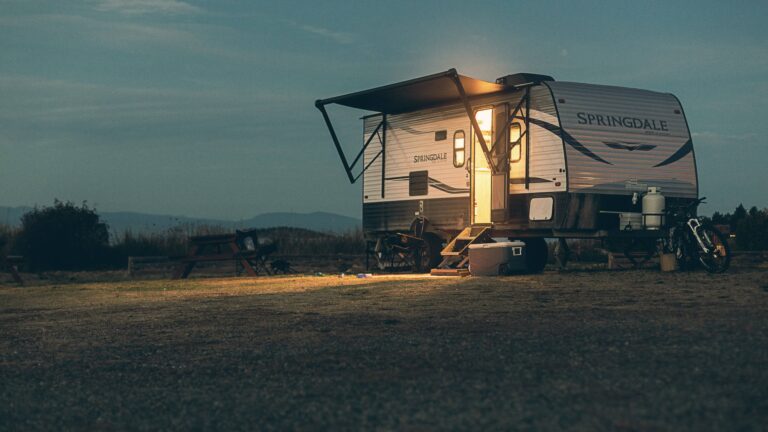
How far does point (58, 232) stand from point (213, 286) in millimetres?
11754

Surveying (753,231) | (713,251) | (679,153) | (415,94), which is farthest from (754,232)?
(415,94)

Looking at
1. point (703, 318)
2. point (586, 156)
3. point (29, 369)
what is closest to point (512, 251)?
point (586, 156)

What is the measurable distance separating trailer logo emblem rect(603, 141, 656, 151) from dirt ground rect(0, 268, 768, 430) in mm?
5212

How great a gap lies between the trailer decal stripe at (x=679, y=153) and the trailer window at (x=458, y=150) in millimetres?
3937

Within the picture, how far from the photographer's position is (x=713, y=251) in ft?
50.9

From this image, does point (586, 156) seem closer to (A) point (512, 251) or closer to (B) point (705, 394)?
(A) point (512, 251)

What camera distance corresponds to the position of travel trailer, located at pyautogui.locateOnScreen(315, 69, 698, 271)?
16.2m

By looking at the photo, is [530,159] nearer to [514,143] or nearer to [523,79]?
[514,143]

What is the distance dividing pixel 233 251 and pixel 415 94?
6.27m

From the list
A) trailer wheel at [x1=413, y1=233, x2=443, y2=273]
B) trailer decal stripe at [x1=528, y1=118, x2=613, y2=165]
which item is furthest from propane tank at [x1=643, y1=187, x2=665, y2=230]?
trailer wheel at [x1=413, y1=233, x2=443, y2=273]

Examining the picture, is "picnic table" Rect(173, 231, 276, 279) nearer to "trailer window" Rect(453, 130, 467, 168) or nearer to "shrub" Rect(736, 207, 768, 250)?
"trailer window" Rect(453, 130, 467, 168)

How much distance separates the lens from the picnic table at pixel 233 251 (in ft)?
67.5

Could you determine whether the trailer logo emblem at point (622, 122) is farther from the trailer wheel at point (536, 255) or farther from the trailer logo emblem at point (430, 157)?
the trailer logo emblem at point (430, 157)

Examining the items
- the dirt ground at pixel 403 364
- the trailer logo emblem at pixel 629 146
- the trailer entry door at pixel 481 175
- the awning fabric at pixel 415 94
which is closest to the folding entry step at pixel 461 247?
the trailer entry door at pixel 481 175
